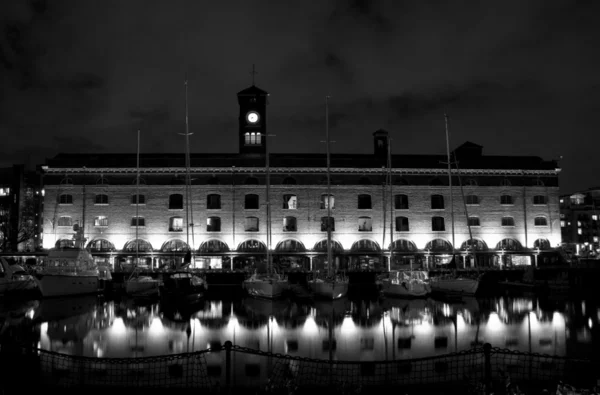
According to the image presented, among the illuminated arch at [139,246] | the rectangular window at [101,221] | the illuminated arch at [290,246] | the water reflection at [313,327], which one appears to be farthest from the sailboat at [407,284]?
the rectangular window at [101,221]

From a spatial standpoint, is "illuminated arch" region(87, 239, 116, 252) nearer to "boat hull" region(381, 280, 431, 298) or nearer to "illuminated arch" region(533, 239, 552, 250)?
"boat hull" region(381, 280, 431, 298)

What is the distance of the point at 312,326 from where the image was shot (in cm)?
2847

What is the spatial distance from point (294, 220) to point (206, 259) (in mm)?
10989

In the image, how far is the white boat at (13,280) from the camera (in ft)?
148

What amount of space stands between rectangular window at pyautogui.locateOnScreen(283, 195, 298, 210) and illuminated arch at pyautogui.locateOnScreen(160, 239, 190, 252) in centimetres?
1222

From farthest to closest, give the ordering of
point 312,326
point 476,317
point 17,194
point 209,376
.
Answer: point 17,194 < point 476,317 < point 312,326 < point 209,376

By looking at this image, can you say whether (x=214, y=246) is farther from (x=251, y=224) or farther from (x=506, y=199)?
(x=506, y=199)

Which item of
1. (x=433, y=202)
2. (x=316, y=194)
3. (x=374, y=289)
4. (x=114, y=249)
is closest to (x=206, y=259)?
(x=114, y=249)

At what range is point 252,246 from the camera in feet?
195

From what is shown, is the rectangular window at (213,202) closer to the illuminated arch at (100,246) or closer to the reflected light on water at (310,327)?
the illuminated arch at (100,246)

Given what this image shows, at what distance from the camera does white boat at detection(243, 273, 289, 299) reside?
143 feet

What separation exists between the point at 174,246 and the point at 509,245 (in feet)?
130

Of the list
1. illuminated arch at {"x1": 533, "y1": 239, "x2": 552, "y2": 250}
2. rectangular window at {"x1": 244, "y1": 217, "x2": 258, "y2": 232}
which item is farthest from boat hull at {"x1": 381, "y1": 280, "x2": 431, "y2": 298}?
illuminated arch at {"x1": 533, "y1": 239, "x2": 552, "y2": 250}

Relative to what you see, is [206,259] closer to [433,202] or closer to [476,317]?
[433,202]
